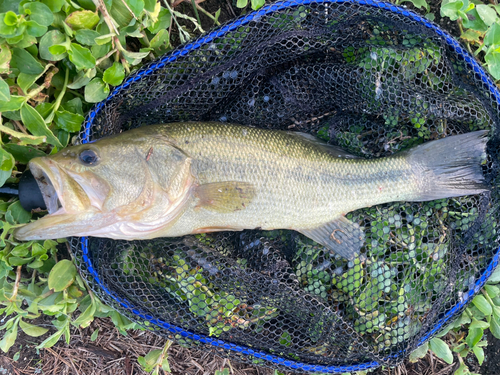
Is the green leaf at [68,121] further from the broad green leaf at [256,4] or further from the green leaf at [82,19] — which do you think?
the broad green leaf at [256,4]

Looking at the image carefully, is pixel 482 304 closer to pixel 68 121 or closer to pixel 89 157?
pixel 89 157

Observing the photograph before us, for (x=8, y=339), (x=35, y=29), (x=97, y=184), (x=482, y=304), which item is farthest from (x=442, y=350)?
(x=35, y=29)

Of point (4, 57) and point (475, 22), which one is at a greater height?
point (475, 22)

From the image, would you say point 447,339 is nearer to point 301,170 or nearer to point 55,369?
point 301,170

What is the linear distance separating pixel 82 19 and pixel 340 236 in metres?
2.16

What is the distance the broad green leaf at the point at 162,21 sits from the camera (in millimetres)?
2419

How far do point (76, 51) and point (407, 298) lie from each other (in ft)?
8.90

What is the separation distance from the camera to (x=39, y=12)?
199 centimetres

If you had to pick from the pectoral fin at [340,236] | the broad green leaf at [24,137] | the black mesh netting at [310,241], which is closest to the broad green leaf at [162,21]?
the black mesh netting at [310,241]

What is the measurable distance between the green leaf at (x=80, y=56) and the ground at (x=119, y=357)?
3.75 feet

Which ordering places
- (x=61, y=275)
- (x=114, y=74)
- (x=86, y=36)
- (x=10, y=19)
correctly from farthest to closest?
(x=61, y=275)
(x=114, y=74)
(x=86, y=36)
(x=10, y=19)

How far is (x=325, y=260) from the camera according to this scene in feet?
8.58

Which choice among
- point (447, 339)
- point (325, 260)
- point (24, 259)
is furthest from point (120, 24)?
point (447, 339)

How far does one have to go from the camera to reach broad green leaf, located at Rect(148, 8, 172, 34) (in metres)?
2.42
